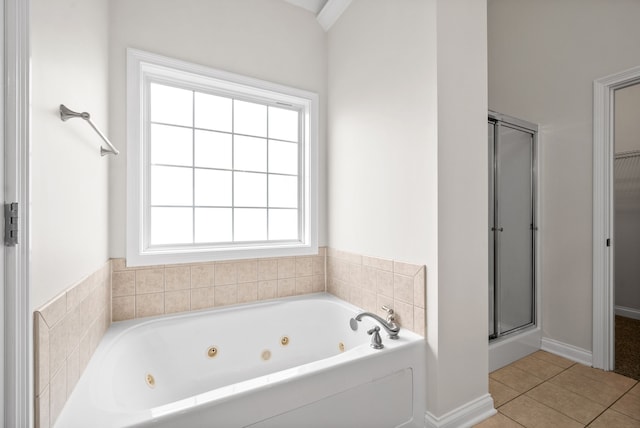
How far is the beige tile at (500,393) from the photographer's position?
1.70 m

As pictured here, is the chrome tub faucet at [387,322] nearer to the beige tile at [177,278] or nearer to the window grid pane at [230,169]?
the window grid pane at [230,169]

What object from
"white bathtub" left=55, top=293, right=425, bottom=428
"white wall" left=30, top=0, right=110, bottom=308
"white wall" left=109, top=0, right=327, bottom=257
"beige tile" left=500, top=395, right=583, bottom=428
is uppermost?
"white wall" left=109, top=0, right=327, bottom=257

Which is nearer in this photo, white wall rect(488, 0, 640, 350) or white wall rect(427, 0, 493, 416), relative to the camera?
white wall rect(427, 0, 493, 416)

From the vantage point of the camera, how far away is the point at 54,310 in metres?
0.90

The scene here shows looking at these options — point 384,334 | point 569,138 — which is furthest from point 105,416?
point 569,138

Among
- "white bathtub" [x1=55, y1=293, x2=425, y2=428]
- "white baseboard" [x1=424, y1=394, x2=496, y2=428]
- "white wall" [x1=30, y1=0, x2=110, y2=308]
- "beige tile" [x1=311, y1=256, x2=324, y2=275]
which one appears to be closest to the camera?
"white wall" [x1=30, y1=0, x2=110, y2=308]

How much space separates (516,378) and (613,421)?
48 cm

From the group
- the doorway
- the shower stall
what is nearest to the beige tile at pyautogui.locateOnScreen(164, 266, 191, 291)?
the shower stall

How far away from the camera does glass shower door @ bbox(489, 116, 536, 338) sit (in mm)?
2174

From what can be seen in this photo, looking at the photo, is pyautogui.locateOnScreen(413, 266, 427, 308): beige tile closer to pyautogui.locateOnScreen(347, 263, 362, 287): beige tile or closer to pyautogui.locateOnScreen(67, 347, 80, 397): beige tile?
pyautogui.locateOnScreen(347, 263, 362, 287): beige tile

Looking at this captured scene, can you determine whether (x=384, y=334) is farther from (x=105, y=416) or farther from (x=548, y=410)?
(x=105, y=416)

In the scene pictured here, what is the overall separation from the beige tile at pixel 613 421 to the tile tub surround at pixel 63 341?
7.60 feet

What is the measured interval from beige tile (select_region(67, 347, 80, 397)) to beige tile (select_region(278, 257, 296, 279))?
123 centimetres

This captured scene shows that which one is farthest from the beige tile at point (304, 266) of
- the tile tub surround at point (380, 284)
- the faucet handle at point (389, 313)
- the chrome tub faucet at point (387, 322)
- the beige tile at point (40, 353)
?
the beige tile at point (40, 353)
